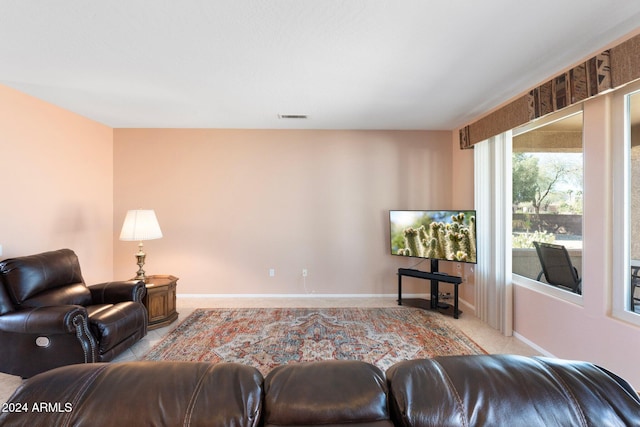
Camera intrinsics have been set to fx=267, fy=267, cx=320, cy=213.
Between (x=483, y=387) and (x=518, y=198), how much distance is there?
9.51 feet

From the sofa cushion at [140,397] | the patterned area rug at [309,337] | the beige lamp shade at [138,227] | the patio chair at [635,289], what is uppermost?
the beige lamp shade at [138,227]

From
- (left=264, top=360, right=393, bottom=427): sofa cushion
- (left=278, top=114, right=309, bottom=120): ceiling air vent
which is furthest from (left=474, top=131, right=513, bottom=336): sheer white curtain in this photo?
(left=264, top=360, right=393, bottom=427): sofa cushion

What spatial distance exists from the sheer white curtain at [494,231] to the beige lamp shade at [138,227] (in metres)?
3.97

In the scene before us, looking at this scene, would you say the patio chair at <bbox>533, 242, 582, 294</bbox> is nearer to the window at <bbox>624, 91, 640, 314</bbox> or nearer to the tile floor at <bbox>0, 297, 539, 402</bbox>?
the window at <bbox>624, 91, 640, 314</bbox>

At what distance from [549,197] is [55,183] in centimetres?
537

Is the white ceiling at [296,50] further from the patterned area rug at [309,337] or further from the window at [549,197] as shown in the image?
the patterned area rug at [309,337]

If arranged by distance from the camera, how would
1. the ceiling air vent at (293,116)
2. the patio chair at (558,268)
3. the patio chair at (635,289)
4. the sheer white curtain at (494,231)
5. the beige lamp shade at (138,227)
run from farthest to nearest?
the ceiling air vent at (293,116) < the beige lamp shade at (138,227) < the sheer white curtain at (494,231) < the patio chair at (558,268) < the patio chair at (635,289)

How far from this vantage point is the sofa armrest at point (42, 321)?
203 centimetres

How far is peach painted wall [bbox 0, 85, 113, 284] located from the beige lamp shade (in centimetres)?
84

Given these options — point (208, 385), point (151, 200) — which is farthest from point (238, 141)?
point (208, 385)

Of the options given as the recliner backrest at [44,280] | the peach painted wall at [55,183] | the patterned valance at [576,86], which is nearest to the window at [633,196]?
the patterned valance at [576,86]

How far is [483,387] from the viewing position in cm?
68

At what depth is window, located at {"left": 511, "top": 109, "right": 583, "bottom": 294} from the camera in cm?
232

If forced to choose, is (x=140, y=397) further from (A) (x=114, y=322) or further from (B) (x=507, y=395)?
(A) (x=114, y=322)
